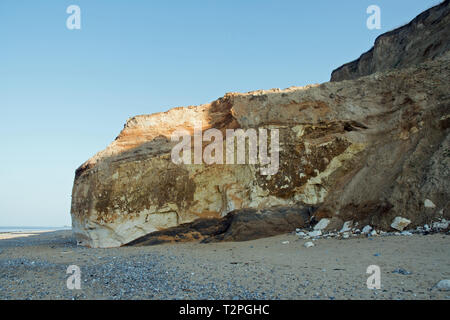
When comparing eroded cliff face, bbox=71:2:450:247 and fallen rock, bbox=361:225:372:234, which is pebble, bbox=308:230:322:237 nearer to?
eroded cliff face, bbox=71:2:450:247

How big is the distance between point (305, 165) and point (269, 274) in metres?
5.96

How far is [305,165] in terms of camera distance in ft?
35.6

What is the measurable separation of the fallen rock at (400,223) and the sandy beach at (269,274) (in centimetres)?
66

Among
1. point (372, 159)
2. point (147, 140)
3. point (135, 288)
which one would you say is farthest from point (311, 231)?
point (147, 140)

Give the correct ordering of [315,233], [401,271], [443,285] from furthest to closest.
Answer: [315,233], [401,271], [443,285]

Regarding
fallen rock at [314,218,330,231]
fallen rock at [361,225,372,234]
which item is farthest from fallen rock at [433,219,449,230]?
fallen rock at [314,218,330,231]

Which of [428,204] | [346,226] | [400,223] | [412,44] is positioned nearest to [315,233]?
[346,226]

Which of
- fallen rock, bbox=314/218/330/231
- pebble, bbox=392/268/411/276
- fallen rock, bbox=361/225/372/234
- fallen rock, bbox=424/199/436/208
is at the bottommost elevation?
fallen rock, bbox=314/218/330/231

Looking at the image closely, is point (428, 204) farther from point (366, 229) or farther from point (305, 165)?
point (305, 165)

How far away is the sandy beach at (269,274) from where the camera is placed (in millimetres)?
4383

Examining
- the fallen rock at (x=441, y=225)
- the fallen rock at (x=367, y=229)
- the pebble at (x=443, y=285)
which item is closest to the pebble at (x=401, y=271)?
the pebble at (x=443, y=285)

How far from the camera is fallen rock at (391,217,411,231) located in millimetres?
7617

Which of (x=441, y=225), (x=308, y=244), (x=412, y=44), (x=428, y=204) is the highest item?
(x=412, y=44)

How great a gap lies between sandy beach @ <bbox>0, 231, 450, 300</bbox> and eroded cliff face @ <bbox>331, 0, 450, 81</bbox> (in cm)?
866
